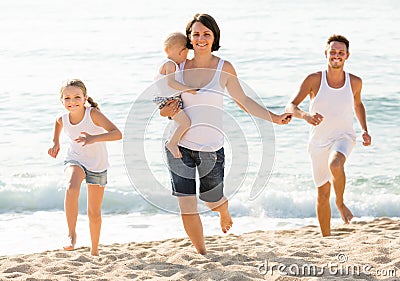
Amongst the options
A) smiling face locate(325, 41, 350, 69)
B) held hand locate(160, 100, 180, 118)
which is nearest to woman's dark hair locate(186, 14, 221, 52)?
held hand locate(160, 100, 180, 118)

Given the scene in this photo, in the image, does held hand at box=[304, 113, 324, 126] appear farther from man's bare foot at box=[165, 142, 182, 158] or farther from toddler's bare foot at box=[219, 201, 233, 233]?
man's bare foot at box=[165, 142, 182, 158]

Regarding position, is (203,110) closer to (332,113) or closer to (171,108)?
(171,108)

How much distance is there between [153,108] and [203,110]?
9.49 metres

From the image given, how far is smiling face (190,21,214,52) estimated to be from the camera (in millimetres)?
5109

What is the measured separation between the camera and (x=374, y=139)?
1227 cm

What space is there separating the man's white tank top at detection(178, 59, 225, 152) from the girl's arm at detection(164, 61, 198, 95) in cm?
5

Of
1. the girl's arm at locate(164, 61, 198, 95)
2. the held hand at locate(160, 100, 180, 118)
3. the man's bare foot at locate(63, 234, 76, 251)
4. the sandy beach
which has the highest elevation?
the girl's arm at locate(164, 61, 198, 95)

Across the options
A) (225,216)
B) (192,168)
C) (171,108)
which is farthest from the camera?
(225,216)

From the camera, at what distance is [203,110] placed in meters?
5.12

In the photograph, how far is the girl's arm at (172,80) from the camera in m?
5.06

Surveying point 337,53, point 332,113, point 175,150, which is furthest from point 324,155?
point 175,150

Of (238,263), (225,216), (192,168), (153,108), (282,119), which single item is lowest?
(238,263)

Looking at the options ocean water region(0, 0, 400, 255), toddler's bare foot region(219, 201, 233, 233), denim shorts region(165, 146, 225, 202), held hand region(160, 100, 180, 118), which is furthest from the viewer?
ocean water region(0, 0, 400, 255)

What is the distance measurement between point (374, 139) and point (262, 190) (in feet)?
11.0
